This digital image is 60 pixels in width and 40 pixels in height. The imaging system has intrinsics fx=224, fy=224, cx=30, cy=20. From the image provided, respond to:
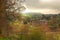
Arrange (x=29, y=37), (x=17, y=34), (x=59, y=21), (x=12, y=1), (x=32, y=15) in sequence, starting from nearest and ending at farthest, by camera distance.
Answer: (x=29, y=37) < (x=17, y=34) < (x=12, y=1) < (x=32, y=15) < (x=59, y=21)

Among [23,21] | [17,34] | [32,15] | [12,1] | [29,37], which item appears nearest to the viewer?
[29,37]

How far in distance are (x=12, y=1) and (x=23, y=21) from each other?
1290mm

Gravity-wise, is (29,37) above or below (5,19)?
below

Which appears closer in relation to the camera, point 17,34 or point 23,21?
point 17,34

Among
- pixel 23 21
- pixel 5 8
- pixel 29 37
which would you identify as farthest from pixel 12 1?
pixel 29 37

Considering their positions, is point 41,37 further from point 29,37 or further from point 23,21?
point 23,21

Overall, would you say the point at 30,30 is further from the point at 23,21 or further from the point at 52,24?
the point at 52,24

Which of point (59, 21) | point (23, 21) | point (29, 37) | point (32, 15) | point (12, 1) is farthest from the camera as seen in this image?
point (59, 21)

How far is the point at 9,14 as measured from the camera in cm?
959

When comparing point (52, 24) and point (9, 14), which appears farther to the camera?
point (52, 24)

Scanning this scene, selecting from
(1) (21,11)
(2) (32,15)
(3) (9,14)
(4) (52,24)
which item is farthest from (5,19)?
(4) (52,24)

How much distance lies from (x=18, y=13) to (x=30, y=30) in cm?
144

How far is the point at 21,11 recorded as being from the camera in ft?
33.2

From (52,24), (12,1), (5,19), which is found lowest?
(52,24)
